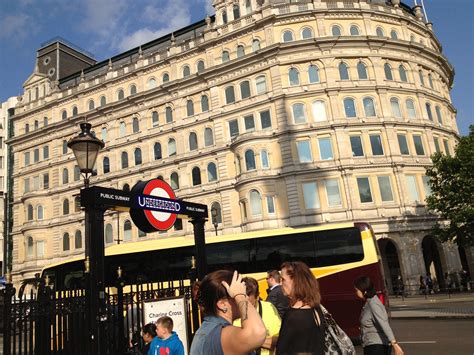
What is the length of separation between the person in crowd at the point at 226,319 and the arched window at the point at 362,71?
36412 mm

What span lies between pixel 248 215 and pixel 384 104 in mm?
14916

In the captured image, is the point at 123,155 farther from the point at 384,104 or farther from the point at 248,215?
the point at 384,104

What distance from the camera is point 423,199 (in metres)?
34.5

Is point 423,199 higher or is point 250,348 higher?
point 423,199

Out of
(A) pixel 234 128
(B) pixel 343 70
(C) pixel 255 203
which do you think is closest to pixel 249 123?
(A) pixel 234 128

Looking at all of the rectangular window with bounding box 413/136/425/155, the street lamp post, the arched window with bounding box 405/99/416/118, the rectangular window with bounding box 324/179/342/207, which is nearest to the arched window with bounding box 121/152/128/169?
the rectangular window with bounding box 324/179/342/207

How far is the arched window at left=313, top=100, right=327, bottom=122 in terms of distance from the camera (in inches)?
1393

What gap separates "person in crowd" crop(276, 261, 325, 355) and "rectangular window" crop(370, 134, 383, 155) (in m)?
32.6

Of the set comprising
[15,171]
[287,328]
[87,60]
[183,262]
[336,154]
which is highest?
[87,60]

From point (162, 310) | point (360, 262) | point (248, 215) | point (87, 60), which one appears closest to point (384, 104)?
point (248, 215)

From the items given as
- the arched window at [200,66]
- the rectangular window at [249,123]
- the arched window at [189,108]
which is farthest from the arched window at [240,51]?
the arched window at [189,108]

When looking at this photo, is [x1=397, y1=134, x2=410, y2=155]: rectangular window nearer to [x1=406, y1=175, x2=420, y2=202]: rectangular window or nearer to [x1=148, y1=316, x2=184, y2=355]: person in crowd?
[x1=406, y1=175, x2=420, y2=202]: rectangular window

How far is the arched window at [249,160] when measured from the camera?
35.4m

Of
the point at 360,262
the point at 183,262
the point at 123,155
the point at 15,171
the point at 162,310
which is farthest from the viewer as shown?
the point at 15,171
